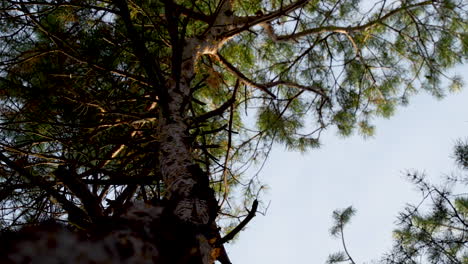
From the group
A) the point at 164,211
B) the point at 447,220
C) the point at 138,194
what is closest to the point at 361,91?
the point at 447,220

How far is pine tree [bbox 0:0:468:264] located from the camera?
1.57 m

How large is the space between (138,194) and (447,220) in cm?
305

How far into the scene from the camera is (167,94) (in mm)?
2289

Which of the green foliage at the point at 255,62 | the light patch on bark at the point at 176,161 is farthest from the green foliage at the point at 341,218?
the light patch on bark at the point at 176,161

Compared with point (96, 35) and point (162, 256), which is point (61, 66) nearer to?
point (96, 35)

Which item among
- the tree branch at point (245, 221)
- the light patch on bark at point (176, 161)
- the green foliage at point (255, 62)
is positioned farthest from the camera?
the green foliage at point (255, 62)

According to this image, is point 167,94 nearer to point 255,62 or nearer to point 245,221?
point 245,221

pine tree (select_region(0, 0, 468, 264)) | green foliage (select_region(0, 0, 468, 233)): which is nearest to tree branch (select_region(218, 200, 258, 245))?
pine tree (select_region(0, 0, 468, 264))

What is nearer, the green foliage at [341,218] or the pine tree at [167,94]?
the pine tree at [167,94]

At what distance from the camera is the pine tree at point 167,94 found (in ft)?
5.15

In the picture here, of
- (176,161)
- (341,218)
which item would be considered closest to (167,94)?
(176,161)

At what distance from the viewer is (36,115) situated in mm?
3152

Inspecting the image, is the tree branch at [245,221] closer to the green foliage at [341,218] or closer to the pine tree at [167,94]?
the pine tree at [167,94]

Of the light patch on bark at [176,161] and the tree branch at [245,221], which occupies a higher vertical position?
the light patch on bark at [176,161]
